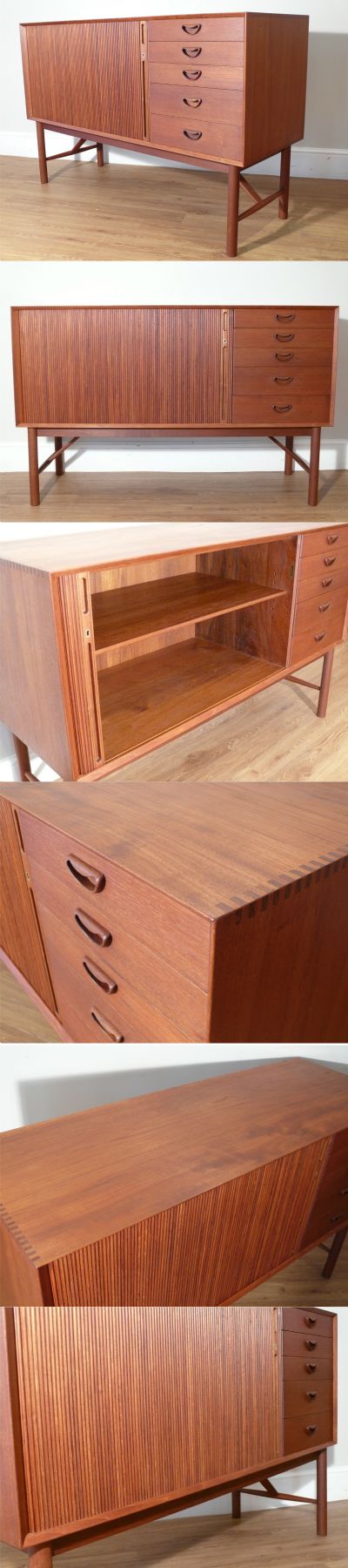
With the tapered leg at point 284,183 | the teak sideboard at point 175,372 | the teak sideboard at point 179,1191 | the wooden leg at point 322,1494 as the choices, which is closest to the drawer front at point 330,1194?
the teak sideboard at point 179,1191

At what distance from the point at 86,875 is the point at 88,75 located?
0.50 m

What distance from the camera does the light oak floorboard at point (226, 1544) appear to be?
5.28 ft

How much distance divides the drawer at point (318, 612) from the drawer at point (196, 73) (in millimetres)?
310

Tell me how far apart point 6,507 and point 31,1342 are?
0.91m

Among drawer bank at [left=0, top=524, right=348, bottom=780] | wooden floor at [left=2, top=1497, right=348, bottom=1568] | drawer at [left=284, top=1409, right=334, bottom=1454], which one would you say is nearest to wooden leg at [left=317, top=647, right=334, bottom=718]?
drawer bank at [left=0, top=524, right=348, bottom=780]

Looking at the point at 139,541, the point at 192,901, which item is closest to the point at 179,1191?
the point at 192,901

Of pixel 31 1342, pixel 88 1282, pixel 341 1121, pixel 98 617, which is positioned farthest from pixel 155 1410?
pixel 98 617

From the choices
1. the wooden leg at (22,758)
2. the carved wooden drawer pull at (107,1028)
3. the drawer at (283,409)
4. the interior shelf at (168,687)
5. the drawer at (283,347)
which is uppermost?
the drawer at (283,347)

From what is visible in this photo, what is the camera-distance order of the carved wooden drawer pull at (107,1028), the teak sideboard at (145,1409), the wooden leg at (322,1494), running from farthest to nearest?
the wooden leg at (322,1494) < the teak sideboard at (145,1409) < the carved wooden drawer pull at (107,1028)

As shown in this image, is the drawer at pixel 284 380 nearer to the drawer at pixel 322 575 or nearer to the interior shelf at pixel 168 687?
the drawer at pixel 322 575

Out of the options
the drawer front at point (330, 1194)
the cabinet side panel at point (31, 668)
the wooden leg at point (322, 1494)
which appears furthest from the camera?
the wooden leg at point (322, 1494)

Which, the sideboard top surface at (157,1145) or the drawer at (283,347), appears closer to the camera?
the drawer at (283,347)

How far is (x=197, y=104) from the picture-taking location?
0.55 metres

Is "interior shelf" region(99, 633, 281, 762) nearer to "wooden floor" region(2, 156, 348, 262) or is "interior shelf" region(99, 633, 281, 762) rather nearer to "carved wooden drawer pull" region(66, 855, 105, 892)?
"carved wooden drawer pull" region(66, 855, 105, 892)
